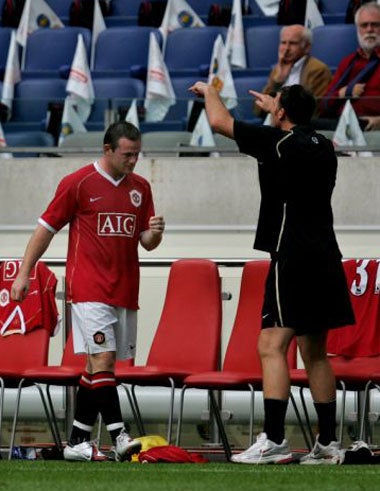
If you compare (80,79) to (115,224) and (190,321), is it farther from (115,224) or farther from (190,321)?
(115,224)

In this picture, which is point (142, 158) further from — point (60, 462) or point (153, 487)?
point (153, 487)

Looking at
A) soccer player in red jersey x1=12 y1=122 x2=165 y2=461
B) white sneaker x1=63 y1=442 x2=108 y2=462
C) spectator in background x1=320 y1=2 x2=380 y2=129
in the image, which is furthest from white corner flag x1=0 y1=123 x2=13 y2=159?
white sneaker x1=63 y1=442 x2=108 y2=462

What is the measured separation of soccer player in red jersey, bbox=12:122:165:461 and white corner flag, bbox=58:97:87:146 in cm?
345

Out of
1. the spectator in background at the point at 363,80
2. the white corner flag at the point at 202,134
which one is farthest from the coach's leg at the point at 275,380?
the white corner flag at the point at 202,134

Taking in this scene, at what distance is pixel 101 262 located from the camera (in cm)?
886

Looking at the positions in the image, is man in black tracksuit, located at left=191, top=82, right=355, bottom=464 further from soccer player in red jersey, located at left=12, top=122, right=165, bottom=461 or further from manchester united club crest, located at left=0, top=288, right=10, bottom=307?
manchester united club crest, located at left=0, top=288, right=10, bottom=307

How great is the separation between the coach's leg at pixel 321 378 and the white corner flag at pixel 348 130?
358 cm

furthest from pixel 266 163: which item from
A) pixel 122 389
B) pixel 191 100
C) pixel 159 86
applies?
pixel 159 86

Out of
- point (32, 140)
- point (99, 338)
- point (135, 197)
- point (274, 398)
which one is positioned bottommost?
point (274, 398)

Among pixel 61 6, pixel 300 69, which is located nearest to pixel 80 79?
pixel 300 69

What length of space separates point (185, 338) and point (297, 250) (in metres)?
2.08

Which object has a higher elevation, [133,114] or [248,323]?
[133,114]

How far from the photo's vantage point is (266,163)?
831 centimetres

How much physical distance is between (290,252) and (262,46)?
6708 millimetres
